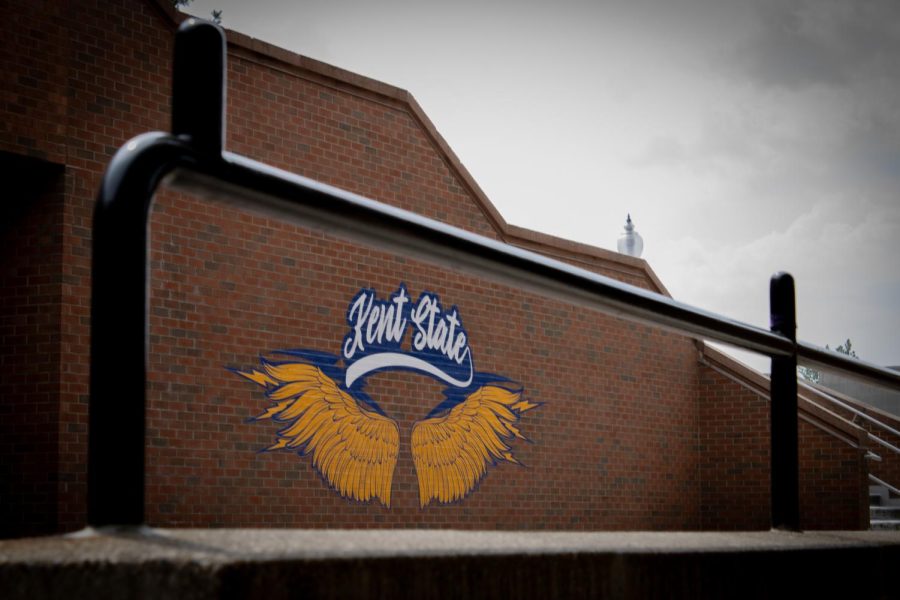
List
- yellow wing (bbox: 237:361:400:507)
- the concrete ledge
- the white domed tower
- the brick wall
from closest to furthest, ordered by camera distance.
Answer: the concrete ledge < the brick wall < yellow wing (bbox: 237:361:400:507) < the white domed tower

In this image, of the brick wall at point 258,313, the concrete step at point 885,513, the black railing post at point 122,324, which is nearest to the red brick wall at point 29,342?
the brick wall at point 258,313

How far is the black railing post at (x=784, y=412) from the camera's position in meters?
2.06

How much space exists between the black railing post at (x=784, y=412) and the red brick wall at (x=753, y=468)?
1398 centimetres

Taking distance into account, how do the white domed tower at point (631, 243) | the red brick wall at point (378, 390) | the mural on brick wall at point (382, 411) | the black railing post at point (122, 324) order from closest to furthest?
the black railing post at point (122, 324), the red brick wall at point (378, 390), the mural on brick wall at point (382, 411), the white domed tower at point (631, 243)

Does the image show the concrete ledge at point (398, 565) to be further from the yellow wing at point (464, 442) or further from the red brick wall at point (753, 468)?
the red brick wall at point (753, 468)

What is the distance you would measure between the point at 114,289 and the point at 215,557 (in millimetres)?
266

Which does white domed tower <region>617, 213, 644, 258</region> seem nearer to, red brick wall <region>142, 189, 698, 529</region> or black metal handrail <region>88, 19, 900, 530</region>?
red brick wall <region>142, 189, 698, 529</region>

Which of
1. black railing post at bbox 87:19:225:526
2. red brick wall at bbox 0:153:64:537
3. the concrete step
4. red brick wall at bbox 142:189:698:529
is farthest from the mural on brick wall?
black railing post at bbox 87:19:225:526

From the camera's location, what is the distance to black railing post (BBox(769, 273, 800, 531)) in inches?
81.1

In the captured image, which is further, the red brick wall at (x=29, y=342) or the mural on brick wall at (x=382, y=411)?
the mural on brick wall at (x=382, y=411)

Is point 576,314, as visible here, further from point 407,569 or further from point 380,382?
point 407,569

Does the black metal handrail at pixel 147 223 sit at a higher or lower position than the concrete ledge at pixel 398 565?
higher

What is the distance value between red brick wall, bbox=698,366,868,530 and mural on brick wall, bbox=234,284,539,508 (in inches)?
185

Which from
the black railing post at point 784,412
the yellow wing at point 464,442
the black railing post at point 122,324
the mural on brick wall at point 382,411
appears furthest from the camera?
the yellow wing at point 464,442
